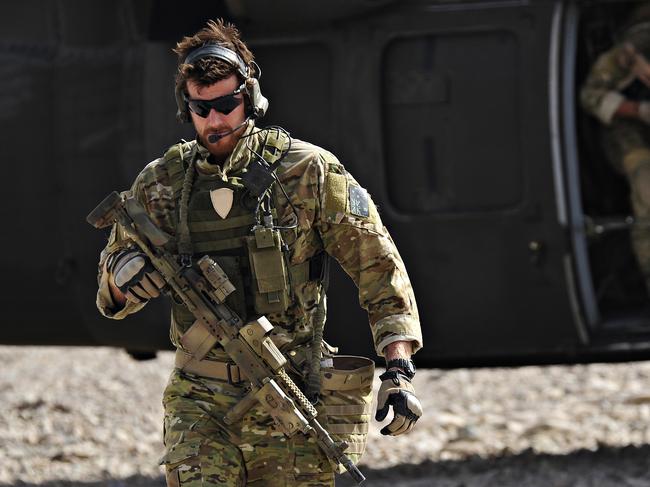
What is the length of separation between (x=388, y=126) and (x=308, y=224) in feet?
6.35

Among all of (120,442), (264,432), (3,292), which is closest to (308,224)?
(264,432)

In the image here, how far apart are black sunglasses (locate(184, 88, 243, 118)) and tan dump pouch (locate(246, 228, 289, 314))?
355 millimetres

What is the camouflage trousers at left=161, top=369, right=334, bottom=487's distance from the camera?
4.20 meters

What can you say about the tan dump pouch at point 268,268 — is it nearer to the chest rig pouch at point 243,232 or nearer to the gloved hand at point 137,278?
the chest rig pouch at point 243,232

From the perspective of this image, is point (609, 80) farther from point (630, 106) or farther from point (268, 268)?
point (268, 268)

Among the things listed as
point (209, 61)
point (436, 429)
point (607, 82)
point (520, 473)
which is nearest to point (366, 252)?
point (209, 61)

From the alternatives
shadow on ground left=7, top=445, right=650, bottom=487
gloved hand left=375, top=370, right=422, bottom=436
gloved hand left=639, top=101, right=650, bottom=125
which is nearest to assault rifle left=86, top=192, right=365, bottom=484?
gloved hand left=375, top=370, right=422, bottom=436

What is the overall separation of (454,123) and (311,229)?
6.31 ft

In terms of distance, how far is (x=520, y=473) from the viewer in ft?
21.8

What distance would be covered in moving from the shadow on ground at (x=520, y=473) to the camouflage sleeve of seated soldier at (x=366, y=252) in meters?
2.47

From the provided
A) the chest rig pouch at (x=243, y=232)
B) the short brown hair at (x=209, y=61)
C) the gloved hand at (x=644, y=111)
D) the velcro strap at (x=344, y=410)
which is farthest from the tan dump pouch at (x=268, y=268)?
the gloved hand at (x=644, y=111)

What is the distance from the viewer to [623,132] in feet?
21.5

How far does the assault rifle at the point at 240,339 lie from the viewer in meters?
4.14

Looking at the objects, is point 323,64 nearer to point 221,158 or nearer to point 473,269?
point 473,269
